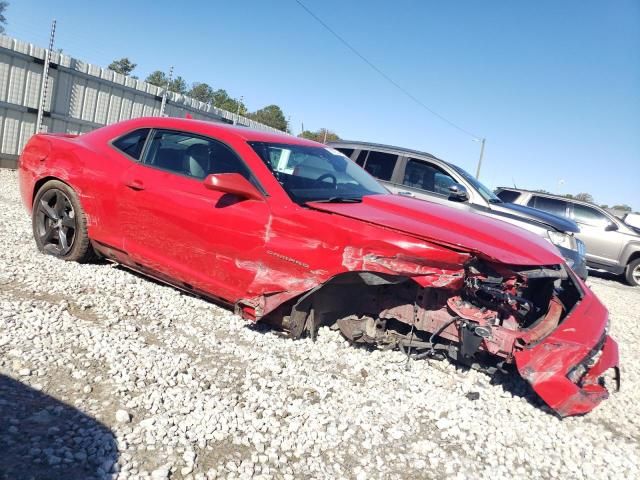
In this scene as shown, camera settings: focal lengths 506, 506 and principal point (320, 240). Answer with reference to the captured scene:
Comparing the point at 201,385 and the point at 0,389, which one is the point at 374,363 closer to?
the point at 201,385

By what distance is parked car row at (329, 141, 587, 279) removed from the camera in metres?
7.14

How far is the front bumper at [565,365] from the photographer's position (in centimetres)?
305

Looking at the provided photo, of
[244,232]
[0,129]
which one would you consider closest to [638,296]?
[244,232]

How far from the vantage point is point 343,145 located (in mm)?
8688

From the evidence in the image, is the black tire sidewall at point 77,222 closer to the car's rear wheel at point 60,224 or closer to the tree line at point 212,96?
the car's rear wheel at point 60,224

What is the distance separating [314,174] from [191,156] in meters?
1.02

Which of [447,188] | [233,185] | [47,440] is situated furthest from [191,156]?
[447,188]

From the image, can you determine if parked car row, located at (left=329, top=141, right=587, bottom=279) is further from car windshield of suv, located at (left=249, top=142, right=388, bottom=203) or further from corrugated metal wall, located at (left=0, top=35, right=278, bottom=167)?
corrugated metal wall, located at (left=0, top=35, right=278, bottom=167)

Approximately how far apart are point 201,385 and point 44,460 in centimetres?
95

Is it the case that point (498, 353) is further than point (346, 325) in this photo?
No

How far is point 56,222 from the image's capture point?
4.68 metres

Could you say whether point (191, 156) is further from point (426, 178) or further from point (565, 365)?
point (426, 178)

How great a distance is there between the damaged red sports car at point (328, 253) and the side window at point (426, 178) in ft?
11.9

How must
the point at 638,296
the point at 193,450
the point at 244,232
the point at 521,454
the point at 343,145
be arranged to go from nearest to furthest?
the point at 193,450 → the point at 521,454 → the point at 244,232 → the point at 343,145 → the point at 638,296
